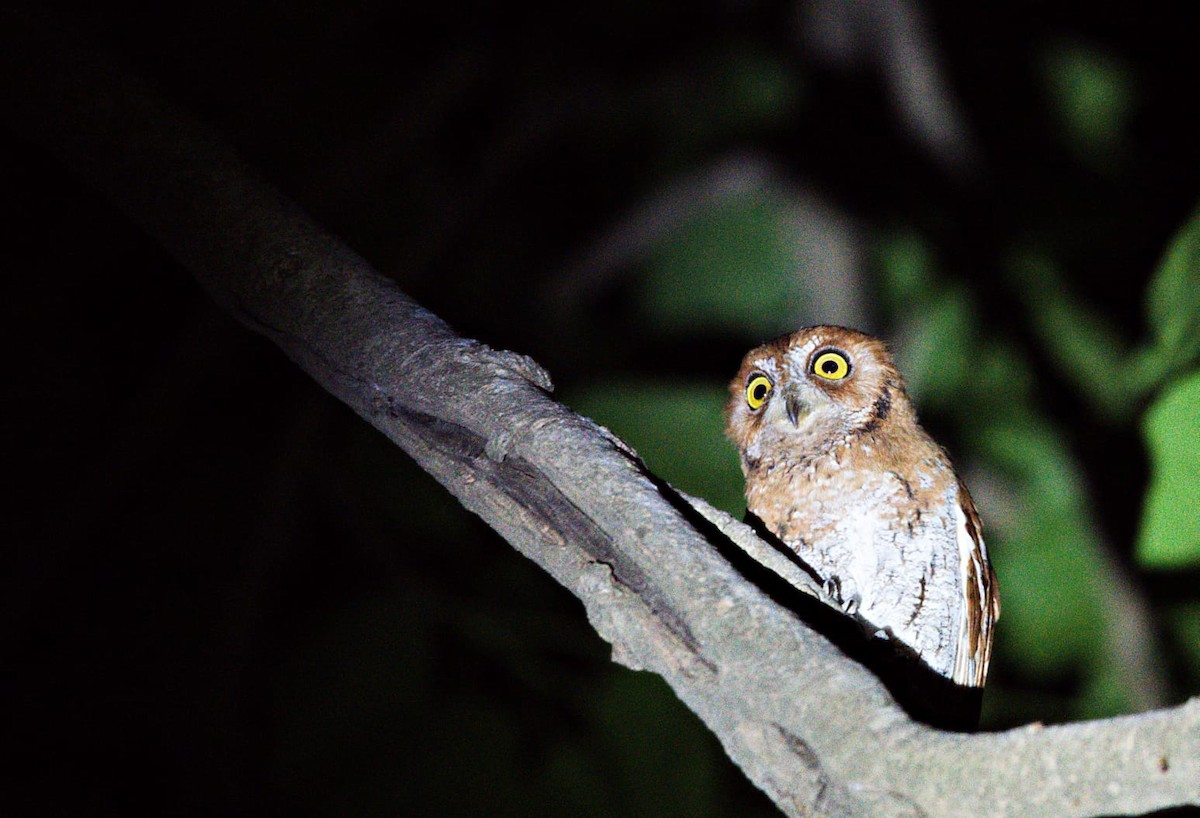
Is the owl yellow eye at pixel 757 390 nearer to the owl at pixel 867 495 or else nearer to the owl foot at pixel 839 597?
the owl at pixel 867 495

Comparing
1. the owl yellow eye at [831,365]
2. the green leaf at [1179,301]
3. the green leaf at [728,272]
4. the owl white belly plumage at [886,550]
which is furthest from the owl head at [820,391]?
the green leaf at [728,272]

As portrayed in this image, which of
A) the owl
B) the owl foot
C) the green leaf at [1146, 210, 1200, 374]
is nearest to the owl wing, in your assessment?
the owl

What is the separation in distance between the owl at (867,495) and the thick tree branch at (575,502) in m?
0.94

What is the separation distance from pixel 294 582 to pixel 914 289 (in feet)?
8.92

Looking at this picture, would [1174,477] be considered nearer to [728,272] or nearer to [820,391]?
[820,391]

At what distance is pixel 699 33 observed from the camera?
4508 mm

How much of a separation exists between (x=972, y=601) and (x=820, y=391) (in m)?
0.57

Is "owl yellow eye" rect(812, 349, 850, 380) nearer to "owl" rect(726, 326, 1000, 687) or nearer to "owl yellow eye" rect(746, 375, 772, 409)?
"owl" rect(726, 326, 1000, 687)

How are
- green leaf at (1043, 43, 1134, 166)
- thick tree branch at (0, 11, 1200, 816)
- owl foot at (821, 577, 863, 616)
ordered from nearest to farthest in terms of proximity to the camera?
thick tree branch at (0, 11, 1200, 816) < owl foot at (821, 577, 863, 616) < green leaf at (1043, 43, 1134, 166)

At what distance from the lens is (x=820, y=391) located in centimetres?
234

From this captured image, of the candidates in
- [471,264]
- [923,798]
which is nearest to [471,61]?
[471,264]

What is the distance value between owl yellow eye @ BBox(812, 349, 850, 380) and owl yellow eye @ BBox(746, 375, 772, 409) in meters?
0.12

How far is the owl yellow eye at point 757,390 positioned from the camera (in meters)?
2.44

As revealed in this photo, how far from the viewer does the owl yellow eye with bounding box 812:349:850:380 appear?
2365 millimetres
